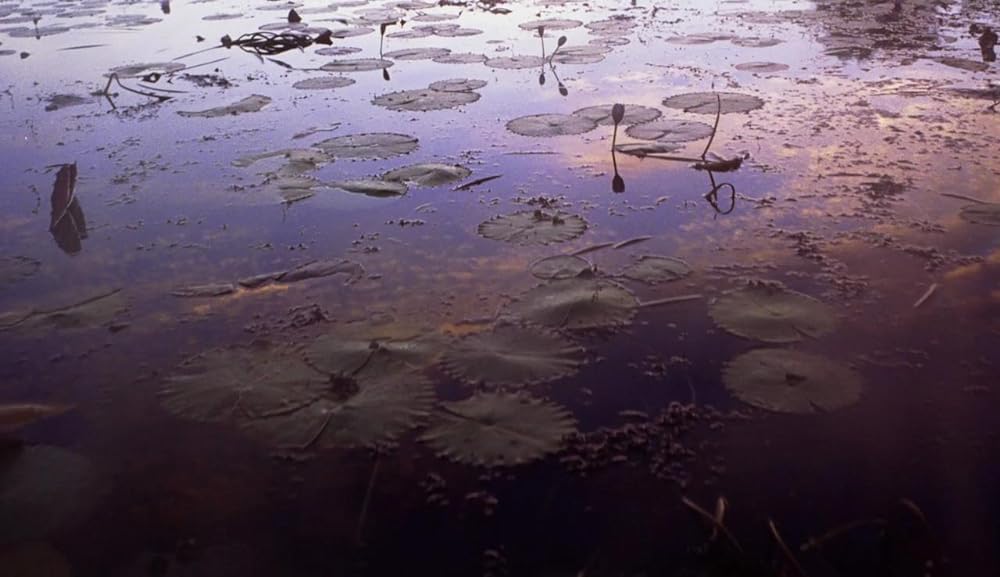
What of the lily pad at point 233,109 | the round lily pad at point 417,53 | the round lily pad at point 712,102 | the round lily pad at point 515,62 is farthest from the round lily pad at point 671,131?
the round lily pad at point 417,53

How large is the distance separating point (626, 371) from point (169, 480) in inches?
54.8

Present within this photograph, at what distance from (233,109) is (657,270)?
3760 millimetres

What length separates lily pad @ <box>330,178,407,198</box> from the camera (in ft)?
12.8

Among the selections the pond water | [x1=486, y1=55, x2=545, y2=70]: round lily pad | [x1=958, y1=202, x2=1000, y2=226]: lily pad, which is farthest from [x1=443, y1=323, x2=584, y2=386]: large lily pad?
[x1=486, y1=55, x2=545, y2=70]: round lily pad

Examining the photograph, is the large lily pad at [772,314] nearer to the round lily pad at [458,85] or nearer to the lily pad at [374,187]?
the lily pad at [374,187]

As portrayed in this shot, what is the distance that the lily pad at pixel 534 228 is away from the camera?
131 inches

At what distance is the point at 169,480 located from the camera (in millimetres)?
2137

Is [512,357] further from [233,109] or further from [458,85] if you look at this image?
[233,109]

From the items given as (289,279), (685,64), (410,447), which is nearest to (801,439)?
(410,447)

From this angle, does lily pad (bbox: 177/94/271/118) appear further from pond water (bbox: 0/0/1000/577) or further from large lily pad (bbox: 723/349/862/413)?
large lily pad (bbox: 723/349/862/413)

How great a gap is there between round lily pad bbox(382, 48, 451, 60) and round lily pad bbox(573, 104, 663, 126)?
7.76 ft

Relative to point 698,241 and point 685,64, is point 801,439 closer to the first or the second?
point 698,241

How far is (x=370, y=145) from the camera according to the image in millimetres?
4543

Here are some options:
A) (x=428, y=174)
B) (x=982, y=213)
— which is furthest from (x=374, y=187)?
(x=982, y=213)
